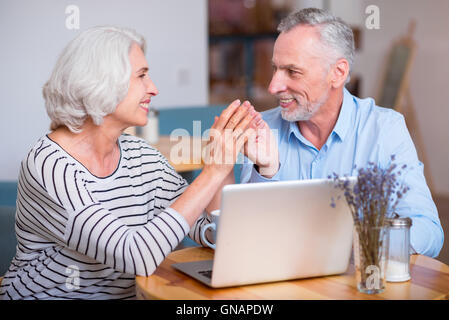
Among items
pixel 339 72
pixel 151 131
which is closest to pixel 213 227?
pixel 339 72

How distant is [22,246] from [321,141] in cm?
87

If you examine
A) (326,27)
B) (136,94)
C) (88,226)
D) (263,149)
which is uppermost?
(326,27)

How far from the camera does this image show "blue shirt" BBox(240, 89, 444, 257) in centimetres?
163

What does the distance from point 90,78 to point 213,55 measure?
375 centimetres

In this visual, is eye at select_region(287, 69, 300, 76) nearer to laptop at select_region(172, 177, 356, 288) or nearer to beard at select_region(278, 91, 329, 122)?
beard at select_region(278, 91, 329, 122)

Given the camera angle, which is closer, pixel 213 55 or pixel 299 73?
pixel 299 73

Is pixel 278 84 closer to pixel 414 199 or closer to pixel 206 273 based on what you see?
pixel 414 199

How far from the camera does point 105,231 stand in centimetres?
125

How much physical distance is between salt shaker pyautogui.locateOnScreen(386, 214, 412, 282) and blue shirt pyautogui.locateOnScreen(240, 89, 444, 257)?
0.36 m

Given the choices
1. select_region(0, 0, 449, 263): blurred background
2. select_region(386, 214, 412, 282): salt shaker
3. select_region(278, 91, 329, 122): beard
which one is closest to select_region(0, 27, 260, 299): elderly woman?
select_region(278, 91, 329, 122): beard

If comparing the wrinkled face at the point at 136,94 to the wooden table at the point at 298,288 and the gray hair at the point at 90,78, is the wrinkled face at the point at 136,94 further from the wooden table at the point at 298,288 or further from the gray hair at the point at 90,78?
the wooden table at the point at 298,288

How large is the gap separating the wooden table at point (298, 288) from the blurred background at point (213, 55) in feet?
3.28

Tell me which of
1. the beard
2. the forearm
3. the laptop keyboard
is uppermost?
the beard

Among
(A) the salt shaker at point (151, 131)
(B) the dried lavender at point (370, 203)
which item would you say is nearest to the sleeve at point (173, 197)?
(B) the dried lavender at point (370, 203)
